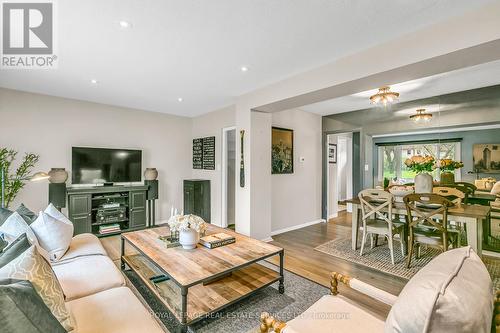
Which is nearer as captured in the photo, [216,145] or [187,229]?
[187,229]

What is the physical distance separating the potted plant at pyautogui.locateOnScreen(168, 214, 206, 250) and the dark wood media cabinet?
2519 mm

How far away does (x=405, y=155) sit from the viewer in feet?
14.4

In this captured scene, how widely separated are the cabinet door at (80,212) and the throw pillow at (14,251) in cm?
302

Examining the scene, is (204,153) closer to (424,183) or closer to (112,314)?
(424,183)

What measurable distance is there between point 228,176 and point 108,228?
248 centimetres

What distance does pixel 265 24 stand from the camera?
2.06m

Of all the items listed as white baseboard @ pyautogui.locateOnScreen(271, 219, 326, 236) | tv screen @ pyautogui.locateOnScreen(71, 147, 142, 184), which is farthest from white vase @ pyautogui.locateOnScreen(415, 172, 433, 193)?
tv screen @ pyautogui.locateOnScreen(71, 147, 142, 184)

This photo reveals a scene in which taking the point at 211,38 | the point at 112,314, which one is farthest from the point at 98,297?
the point at 211,38

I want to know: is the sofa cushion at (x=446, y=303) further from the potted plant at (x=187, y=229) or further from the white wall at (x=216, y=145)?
the white wall at (x=216, y=145)

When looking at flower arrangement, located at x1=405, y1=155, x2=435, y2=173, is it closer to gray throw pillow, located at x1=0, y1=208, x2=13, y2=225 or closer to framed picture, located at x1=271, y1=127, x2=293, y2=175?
framed picture, located at x1=271, y1=127, x2=293, y2=175

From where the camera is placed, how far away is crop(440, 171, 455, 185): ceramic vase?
3.74m

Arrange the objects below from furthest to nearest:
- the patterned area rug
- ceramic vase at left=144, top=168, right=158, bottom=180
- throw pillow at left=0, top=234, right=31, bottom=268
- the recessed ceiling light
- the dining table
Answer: ceramic vase at left=144, top=168, right=158, bottom=180 → the patterned area rug → the dining table → the recessed ceiling light → throw pillow at left=0, top=234, right=31, bottom=268

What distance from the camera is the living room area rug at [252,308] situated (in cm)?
190

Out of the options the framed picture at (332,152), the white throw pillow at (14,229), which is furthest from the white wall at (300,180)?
the white throw pillow at (14,229)
